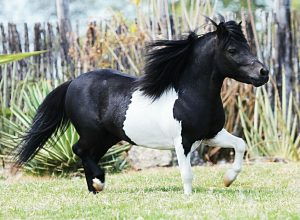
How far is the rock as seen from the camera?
10969 mm

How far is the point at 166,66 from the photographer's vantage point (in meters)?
6.87

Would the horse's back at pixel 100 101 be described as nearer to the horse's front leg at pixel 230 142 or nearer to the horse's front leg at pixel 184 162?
the horse's front leg at pixel 184 162

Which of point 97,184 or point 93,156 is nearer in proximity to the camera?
point 97,184

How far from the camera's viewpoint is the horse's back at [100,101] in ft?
23.4

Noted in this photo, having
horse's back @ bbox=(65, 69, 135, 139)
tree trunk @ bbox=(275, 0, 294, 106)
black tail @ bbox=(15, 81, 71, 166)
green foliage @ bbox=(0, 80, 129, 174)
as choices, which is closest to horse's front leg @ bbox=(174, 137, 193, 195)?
horse's back @ bbox=(65, 69, 135, 139)

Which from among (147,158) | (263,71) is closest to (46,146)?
(147,158)

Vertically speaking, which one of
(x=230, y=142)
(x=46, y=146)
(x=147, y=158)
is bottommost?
(x=147, y=158)

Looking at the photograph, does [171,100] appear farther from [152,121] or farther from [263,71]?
[263,71]

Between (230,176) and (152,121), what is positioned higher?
(152,121)

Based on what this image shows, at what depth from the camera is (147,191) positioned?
722 cm

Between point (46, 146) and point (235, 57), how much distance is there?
4333 mm

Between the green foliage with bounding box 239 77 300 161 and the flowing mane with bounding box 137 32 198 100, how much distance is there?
170 inches

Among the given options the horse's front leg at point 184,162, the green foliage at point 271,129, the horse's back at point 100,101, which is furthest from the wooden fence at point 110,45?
the horse's front leg at point 184,162

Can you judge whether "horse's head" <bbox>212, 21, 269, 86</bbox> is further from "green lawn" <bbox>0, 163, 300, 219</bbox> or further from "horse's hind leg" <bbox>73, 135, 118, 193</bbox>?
"horse's hind leg" <bbox>73, 135, 118, 193</bbox>
